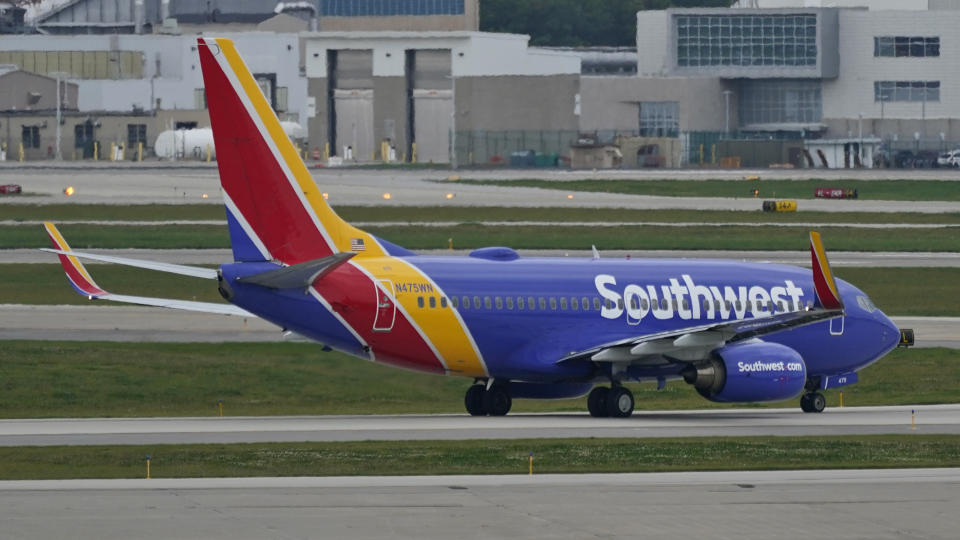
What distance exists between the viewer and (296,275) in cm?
3728

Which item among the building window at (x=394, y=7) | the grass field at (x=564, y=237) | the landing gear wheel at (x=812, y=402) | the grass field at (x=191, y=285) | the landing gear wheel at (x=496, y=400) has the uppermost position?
the building window at (x=394, y=7)

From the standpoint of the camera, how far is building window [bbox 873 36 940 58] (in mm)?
165625

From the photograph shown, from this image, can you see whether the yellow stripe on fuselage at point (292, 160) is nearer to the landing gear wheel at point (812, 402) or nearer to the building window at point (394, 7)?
the landing gear wheel at point (812, 402)

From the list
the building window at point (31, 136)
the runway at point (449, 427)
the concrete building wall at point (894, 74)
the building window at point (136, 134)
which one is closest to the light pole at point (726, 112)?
the concrete building wall at point (894, 74)

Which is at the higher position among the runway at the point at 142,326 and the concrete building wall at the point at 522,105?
the concrete building wall at the point at 522,105

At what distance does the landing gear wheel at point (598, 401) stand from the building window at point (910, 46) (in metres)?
133

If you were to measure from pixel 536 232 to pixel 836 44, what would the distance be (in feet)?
303

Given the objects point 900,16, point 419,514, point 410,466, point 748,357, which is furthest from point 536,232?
point 900,16

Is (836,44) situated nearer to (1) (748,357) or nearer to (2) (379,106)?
(2) (379,106)

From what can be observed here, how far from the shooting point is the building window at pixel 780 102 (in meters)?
174

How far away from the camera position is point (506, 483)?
94.5ft

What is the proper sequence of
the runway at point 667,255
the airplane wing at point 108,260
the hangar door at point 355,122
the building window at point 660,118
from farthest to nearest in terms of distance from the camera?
the building window at point 660,118 < the hangar door at point 355,122 < the runway at point 667,255 < the airplane wing at point 108,260

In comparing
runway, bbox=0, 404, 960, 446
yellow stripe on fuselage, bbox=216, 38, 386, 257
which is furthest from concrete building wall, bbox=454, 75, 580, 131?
yellow stripe on fuselage, bbox=216, 38, 386, 257

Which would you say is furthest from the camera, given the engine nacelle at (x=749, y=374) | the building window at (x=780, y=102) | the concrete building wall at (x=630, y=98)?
the building window at (x=780, y=102)
